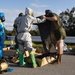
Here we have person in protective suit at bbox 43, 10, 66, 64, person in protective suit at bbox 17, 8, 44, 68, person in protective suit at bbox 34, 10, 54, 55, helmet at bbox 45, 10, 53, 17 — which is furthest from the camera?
person in protective suit at bbox 34, 10, 54, 55

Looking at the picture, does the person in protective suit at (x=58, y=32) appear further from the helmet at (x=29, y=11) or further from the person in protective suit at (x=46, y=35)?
the helmet at (x=29, y=11)

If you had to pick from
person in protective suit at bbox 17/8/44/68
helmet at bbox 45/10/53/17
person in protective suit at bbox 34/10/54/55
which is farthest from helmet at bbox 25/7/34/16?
person in protective suit at bbox 34/10/54/55

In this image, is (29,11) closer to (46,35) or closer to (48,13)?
(48,13)

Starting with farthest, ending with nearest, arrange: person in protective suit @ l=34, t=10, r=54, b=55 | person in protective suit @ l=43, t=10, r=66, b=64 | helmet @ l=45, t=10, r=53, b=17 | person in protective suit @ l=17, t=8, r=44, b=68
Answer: person in protective suit @ l=34, t=10, r=54, b=55 → person in protective suit @ l=43, t=10, r=66, b=64 → helmet @ l=45, t=10, r=53, b=17 → person in protective suit @ l=17, t=8, r=44, b=68

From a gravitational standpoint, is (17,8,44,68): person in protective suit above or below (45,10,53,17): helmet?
below

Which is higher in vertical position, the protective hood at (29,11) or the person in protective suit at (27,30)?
the protective hood at (29,11)

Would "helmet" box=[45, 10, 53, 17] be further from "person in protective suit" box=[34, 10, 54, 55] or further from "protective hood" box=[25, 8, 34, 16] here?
"protective hood" box=[25, 8, 34, 16]

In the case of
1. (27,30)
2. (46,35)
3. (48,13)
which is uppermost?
(48,13)

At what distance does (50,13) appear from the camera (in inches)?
363

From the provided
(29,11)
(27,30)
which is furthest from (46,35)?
(29,11)

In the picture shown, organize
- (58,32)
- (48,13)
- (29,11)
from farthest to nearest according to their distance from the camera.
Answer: (58,32) → (48,13) → (29,11)

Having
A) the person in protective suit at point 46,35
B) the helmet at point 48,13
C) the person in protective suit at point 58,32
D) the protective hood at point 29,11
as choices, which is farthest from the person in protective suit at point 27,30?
the person in protective suit at point 46,35

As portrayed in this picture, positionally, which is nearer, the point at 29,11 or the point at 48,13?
the point at 29,11

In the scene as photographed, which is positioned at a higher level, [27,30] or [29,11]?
[29,11]
